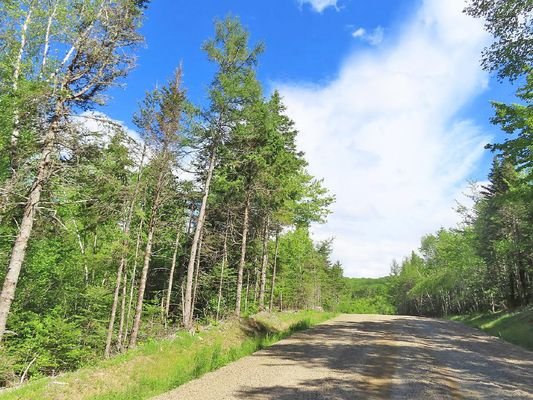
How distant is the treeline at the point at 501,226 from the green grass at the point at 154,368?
538 inches

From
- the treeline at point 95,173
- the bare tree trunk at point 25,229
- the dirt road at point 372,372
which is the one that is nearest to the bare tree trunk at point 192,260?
the treeline at point 95,173

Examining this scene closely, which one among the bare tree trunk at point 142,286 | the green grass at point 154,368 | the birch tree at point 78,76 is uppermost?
the birch tree at point 78,76

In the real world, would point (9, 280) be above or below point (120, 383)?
above

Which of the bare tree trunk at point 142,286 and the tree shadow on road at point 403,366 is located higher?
the bare tree trunk at point 142,286

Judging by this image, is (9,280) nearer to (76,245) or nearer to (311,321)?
(311,321)

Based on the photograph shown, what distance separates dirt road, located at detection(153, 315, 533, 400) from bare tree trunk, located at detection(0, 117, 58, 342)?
5.38m

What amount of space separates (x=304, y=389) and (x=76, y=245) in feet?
78.7

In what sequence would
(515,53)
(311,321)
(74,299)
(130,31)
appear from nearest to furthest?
(130,31) → (515,53) → (311,321) → (74,299)

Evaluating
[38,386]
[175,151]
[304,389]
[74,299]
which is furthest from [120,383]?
[74,299]

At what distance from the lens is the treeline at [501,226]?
13.6 m

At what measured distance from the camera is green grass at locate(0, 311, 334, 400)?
789 centimetres

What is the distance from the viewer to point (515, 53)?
1352cm

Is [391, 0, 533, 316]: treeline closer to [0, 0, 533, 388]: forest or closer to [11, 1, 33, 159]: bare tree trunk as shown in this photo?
[0, 0, 533, 388]: forest

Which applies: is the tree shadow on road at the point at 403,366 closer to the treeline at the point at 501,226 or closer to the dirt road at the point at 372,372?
the dirt road at the point at 372,372
